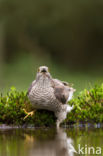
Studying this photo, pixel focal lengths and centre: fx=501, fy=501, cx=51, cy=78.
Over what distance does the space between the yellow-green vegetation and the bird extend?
13 cm

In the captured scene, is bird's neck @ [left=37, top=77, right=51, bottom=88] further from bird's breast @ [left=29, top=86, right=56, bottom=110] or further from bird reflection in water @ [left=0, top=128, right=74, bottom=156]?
bird reflection in water @ [left=0, top=128, right=74, bottom=156]

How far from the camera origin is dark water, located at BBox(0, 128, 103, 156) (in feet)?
→ 19.1

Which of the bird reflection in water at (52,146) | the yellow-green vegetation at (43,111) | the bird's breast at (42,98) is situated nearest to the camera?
the bird reflection in water at (52,146)

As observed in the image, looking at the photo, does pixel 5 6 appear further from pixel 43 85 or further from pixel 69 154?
pixel 69 154

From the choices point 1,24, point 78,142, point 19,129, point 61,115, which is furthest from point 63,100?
point 1,24

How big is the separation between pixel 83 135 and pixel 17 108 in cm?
136

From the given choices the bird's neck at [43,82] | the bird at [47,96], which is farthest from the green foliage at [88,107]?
the bird's neck at [43,82]

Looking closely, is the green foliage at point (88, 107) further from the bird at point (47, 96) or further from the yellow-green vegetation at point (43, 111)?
the bird at point (47, 96)

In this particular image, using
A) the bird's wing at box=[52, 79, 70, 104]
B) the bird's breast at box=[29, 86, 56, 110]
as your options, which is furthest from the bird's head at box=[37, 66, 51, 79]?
the bird's wing at box=[52, 79, 70, 104]

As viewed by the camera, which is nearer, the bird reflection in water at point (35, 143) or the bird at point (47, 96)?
the bird reflection in water at point (35, 143)

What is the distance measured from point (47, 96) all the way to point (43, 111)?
392 mm

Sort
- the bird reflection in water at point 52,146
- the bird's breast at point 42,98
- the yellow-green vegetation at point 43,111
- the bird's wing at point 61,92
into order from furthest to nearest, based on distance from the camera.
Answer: the bird's wing at point 61,92
the yellow-green vegetation at point 43,111
the bird's breast at point 42,98
the bird reflection in water at point 52,146

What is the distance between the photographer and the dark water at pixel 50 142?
5.81m

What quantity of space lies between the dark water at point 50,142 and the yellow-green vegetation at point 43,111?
1.01ft
